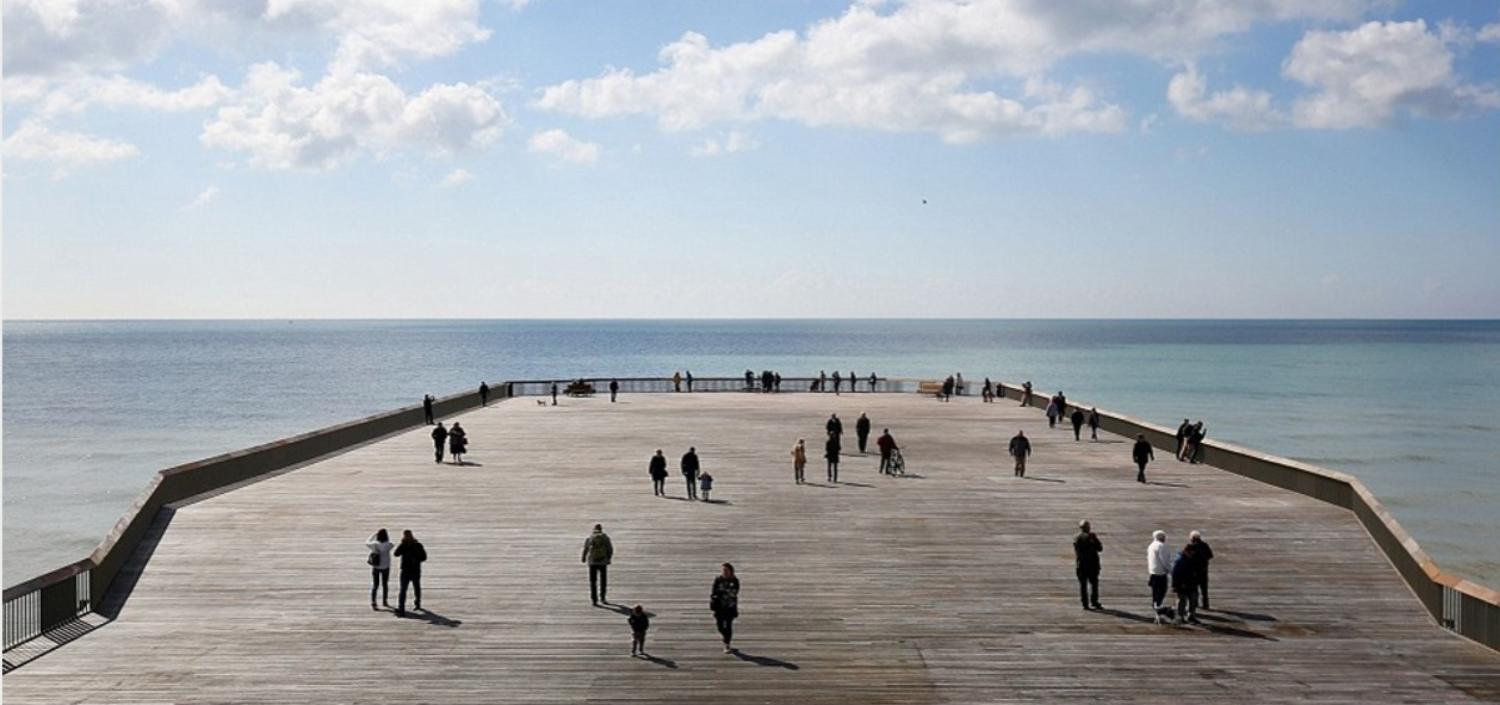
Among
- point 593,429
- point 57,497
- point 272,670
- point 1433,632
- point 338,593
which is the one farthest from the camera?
point 57,497

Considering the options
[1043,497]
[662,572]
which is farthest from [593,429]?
[662,572]

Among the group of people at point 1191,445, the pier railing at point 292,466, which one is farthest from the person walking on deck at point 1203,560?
the group of people at point 1191,445

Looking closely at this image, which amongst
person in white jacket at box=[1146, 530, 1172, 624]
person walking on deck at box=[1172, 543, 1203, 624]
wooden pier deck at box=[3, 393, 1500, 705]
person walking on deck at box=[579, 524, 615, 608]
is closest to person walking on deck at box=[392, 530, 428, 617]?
wooden pier deck at box=[3, 393, 1500, 705]

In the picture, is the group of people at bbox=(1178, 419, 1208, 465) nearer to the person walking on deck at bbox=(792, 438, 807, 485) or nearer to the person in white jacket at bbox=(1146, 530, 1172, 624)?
the person walking on deck at bbox=(792, 438, 807, 485)

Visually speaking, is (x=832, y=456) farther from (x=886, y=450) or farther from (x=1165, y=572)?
(x=1165, y=572)

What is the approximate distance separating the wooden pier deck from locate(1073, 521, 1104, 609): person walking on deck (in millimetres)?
342

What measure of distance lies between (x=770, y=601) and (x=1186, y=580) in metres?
6.42

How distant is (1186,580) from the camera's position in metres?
17.4

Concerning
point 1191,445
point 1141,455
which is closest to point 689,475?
point 1141,455

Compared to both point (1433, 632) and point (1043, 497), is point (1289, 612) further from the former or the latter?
point (1043, 497)

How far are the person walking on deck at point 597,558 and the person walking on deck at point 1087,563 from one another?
7277 mm

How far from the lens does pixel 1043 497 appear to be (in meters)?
27.2

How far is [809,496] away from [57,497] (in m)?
42.8

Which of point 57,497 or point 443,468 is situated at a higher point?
point 443,468
